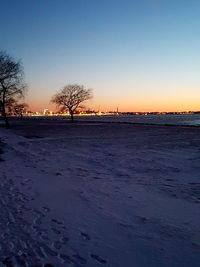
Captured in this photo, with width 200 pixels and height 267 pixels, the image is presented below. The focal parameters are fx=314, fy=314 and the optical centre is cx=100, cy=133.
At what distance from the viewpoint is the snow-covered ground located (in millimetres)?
5152

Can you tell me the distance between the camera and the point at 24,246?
544 cm

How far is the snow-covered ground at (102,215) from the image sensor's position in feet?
16.9

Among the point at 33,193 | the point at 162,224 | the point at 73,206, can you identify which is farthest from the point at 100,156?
the point at 162,224

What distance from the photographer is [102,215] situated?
705 centimetres

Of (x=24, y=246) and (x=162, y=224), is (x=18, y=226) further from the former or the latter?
(x=162, y=224)

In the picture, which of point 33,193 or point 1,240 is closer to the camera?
point 1,240

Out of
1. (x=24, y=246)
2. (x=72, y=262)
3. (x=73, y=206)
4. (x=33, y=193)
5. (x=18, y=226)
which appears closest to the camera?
(x=72, y=262)

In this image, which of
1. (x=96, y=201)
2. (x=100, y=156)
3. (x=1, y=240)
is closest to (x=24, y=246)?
(x=1, y=240)

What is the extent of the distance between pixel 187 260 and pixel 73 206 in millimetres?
3460

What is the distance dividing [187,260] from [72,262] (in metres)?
1.80

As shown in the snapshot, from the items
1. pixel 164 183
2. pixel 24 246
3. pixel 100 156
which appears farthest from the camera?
pixel 100 156

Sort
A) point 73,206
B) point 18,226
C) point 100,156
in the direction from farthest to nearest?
1. point 100,156
2. point 73,206
3. point 18,226

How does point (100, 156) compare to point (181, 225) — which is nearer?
point (181, 225)

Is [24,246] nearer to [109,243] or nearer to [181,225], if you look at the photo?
[109,243]
